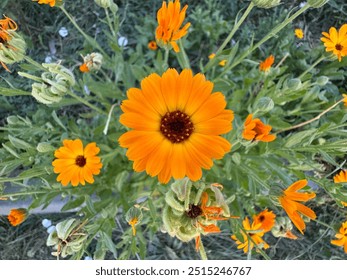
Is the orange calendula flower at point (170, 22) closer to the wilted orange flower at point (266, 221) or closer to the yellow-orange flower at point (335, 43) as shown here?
the yellow-orange flower at point (335, 43)

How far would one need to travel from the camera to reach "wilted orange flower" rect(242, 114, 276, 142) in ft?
2.86

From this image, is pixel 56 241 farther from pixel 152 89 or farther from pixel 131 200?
pixel 152 89

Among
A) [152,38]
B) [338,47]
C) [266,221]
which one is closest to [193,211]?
[266,221]

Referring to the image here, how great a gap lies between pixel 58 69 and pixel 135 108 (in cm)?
27

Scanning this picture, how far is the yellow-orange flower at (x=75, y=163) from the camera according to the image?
1023 mm

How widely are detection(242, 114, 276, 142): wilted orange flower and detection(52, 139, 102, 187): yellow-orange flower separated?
0.40m

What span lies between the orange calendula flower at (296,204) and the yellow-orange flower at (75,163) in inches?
18.7

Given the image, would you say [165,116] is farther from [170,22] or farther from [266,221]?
Result: [266,221]

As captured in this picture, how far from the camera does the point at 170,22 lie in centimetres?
93

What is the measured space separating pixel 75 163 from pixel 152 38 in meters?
0.78

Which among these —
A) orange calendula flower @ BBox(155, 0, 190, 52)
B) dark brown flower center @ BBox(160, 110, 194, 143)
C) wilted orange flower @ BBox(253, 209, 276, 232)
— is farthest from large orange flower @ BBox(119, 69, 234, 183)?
wilted orange flower @ BBox(253, 209, 276, 232)

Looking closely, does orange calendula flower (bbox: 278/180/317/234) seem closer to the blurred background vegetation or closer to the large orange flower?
the large orange flower

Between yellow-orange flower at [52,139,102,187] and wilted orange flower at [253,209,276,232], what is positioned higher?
yellow-orange flower at [52,139,102,187]
